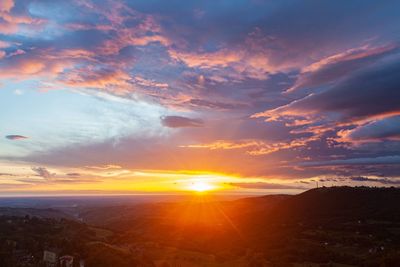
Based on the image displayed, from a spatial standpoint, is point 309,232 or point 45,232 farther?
point 309,232

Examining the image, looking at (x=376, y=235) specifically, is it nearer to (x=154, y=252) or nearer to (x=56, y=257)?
(x=154, y=252)

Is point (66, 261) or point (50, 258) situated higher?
point (50, 258)

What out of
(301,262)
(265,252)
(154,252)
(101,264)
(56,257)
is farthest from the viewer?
(265,252)

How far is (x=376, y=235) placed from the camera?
135 meters

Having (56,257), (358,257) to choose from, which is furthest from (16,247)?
(358,257)

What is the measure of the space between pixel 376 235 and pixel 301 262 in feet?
150

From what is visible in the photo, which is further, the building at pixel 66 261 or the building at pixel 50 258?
the building at pixel 50 258

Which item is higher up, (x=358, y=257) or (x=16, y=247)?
(x=16, y=247)

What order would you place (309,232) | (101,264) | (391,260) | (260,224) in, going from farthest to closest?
(260,224) → (309,232) → (391,260) → (101,264)

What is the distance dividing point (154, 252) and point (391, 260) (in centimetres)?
5963

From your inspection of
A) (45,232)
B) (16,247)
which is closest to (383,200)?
(45,232)

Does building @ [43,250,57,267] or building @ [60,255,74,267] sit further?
building @ [43,250,57,267]

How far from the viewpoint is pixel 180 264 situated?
94.6 metres

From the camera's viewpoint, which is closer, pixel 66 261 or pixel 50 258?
pixel 66 261
